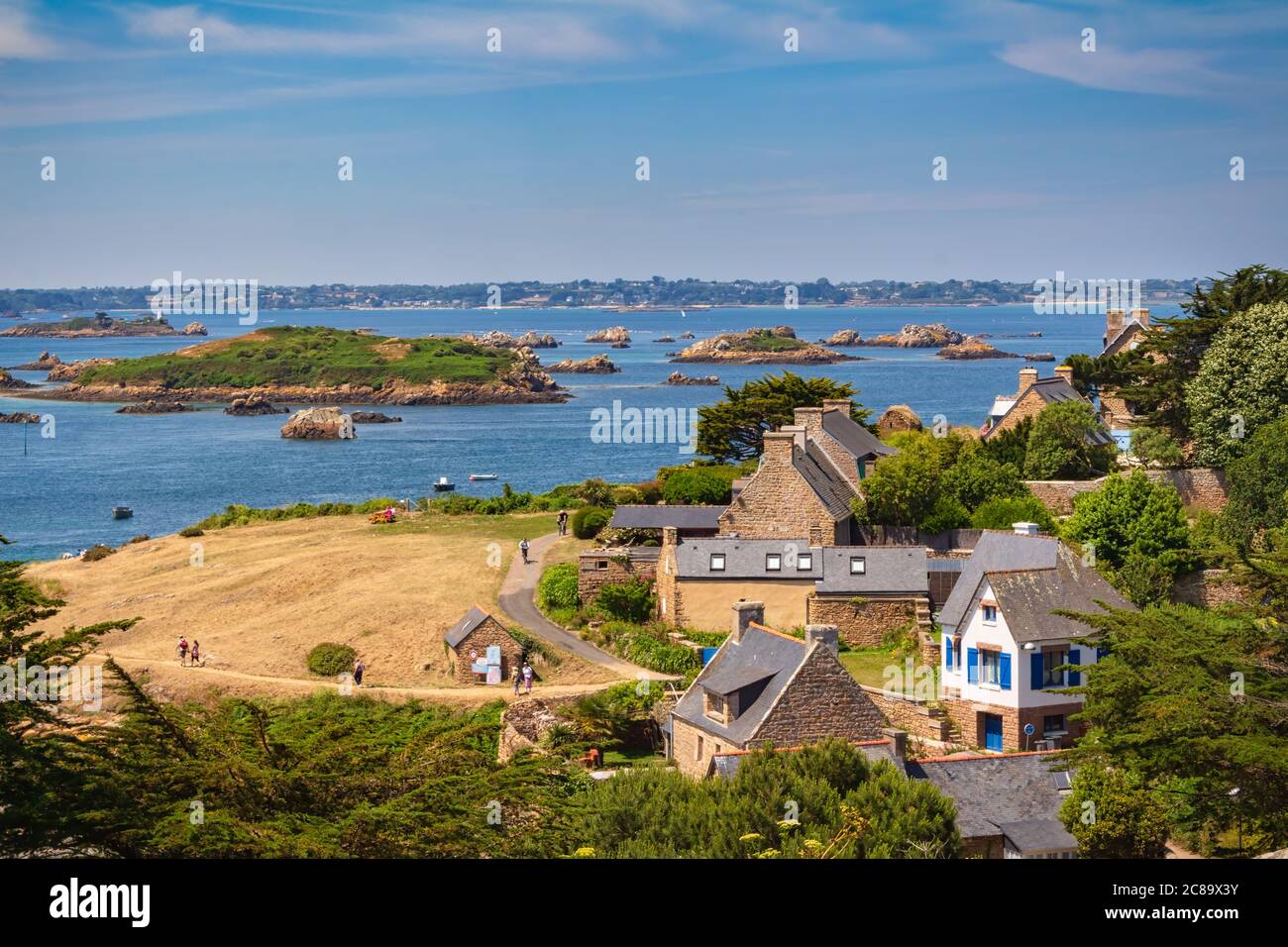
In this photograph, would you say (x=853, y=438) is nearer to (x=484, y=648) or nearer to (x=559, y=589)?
(x=559, y=589)

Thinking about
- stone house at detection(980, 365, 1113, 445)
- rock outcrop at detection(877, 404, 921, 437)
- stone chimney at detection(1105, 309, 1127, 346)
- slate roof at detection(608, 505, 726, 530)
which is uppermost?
stone chimney at detection(1105, 309, 1127, 346)

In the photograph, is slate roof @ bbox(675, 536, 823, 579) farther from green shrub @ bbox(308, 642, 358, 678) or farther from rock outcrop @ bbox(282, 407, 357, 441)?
rock outcrop @ bbox(282, 407, 357, 441)

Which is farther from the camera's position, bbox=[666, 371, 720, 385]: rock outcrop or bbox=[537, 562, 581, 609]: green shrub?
bbox=[666, 371, 720, 385]: rock outcrop

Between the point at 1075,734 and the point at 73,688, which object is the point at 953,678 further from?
the point at 73,688

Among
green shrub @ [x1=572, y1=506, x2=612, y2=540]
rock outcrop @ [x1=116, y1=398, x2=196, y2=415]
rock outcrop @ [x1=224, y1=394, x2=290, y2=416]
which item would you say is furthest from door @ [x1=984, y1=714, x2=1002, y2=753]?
rock outcrop @ [x1=116, y1=398, x2=196, y2=415]

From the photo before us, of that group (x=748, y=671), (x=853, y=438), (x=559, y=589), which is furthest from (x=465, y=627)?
(x=853, y=438)

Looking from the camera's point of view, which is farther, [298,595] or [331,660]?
[298,595]

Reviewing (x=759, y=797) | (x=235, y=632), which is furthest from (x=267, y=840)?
(x=235, y=632)
